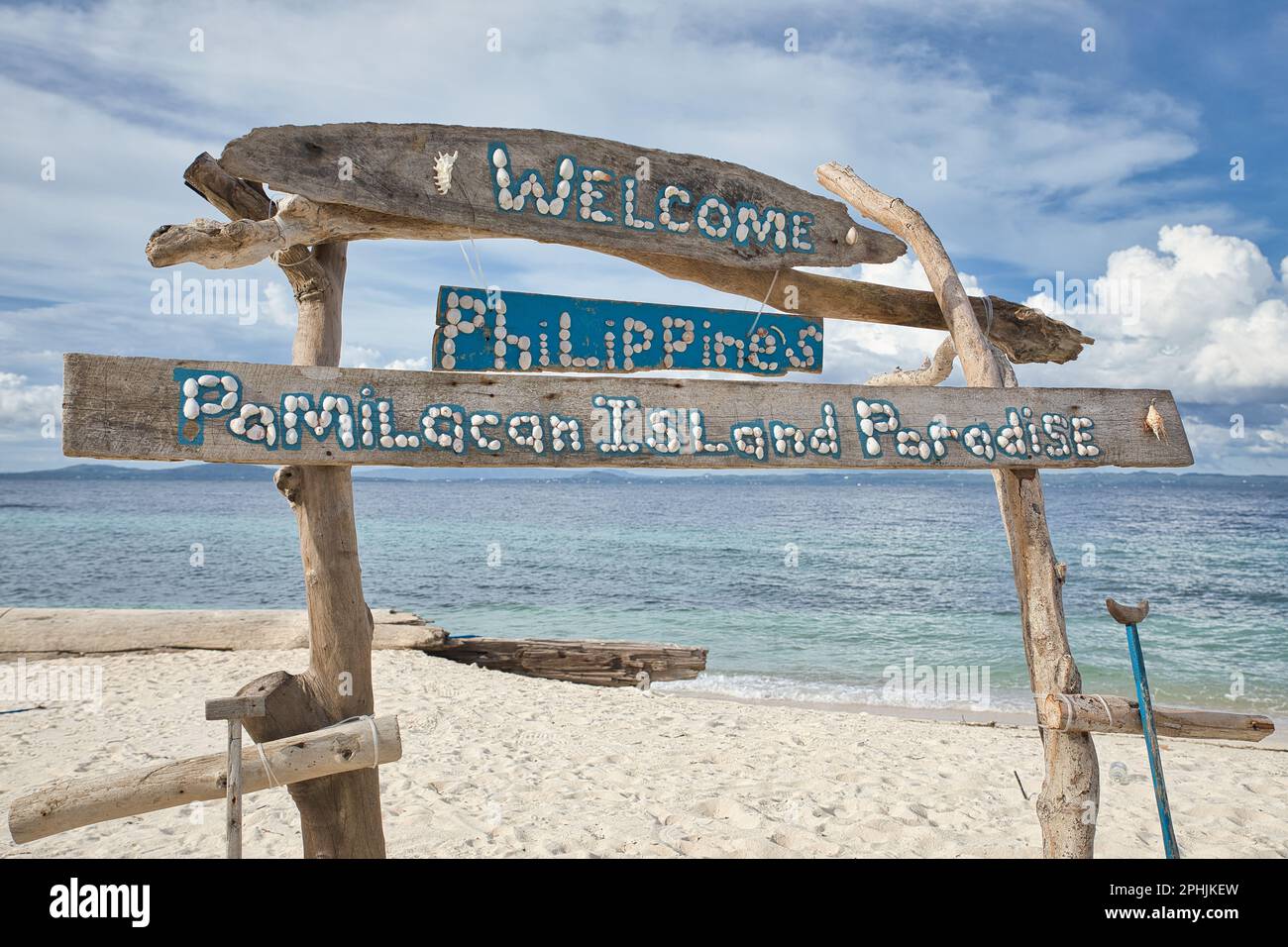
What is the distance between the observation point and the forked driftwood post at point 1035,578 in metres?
3.46

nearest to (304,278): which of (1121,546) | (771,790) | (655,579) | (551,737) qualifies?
(771,790)

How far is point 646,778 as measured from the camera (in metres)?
6.34

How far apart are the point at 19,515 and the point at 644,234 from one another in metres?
52.3

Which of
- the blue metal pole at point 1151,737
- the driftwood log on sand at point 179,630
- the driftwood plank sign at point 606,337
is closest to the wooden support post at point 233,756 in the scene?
the driftwood plank sign at point 606,337

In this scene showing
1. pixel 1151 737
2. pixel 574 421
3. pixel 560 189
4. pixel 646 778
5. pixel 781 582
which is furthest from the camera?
pixel 781 582

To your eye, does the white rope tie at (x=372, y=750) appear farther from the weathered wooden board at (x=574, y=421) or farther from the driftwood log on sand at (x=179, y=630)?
the driftwood log on sand at (x=179, y=630)

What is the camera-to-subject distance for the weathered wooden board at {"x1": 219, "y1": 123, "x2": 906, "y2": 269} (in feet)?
9.20

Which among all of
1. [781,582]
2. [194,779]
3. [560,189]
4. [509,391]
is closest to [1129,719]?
[509,391]

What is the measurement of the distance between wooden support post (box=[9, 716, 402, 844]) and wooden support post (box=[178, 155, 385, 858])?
0.19m

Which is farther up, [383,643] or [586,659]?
[383,643]

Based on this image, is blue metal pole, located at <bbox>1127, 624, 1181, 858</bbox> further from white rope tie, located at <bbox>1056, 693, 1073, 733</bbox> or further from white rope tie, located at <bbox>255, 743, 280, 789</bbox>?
white rope tie, located at <bbox>255, 743, 280, 789</bbox>

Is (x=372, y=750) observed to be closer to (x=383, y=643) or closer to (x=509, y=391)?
(x=509, y=391)

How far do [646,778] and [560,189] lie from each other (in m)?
4.74
